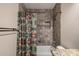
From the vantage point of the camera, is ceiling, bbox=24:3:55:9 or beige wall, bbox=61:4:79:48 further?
beige wall, bbox=61:4:79:48

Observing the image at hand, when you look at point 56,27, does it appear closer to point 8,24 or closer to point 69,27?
point 69,27

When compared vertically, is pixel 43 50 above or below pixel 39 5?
below

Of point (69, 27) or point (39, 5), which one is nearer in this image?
point (39, 5)

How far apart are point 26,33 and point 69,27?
0.49 meters

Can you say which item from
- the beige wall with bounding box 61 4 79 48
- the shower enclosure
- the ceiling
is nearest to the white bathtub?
the shower enclosure

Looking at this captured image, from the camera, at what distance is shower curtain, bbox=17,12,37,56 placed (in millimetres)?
1318

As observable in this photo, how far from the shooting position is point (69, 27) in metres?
1.33

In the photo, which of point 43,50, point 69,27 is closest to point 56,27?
point 69,27

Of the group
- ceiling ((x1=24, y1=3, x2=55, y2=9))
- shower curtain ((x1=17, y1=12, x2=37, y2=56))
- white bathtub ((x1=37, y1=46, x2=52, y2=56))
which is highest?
ceiling ((x1=24, y1=3, x2=55, y2=9))

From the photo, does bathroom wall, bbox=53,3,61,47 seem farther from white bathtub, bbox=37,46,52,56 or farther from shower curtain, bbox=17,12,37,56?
shower curtain, bbox=17,12,37,56

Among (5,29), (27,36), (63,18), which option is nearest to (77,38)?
(63,18)

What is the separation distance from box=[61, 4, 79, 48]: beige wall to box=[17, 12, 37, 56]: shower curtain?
321 mm

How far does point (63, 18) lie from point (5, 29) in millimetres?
648

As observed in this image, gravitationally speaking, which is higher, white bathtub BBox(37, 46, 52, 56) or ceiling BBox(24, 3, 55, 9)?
ceiling BBox(24, 3, 55, 9)
